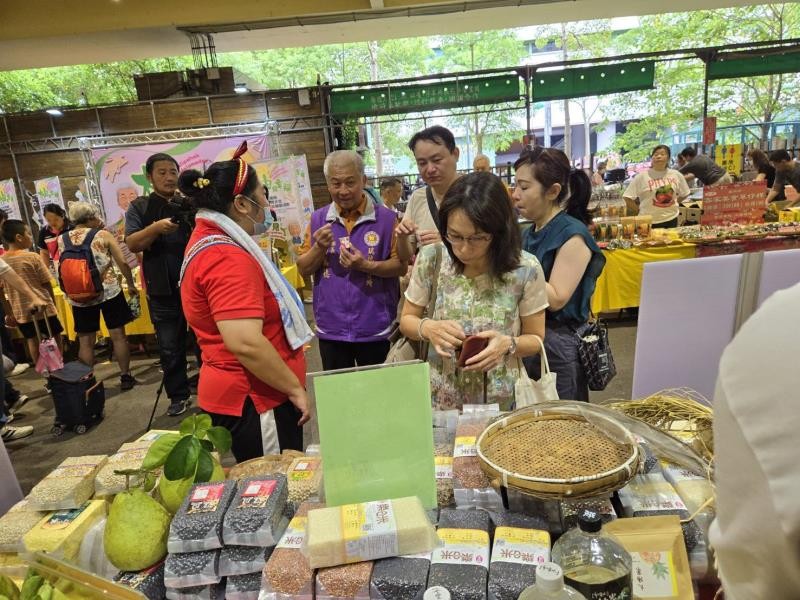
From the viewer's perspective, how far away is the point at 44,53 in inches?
263

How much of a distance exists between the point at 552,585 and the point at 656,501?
15.5 inches

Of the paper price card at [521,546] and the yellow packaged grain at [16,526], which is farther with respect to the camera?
the yellow packaged grain at [16,526]

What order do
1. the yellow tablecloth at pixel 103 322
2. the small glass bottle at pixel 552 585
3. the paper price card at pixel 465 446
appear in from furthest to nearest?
the yellow tablecloth at pixel 103 322, the paper price card at pixel 465 446, the small glass bottle at pixel 552 585

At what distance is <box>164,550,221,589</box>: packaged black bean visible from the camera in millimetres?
844

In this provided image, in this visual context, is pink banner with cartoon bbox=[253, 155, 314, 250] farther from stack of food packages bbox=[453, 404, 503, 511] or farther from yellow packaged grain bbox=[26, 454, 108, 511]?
stack of food packages bbox=[453, 404, 503, 511]

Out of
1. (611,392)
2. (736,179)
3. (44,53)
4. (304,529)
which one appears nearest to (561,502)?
(304,529)

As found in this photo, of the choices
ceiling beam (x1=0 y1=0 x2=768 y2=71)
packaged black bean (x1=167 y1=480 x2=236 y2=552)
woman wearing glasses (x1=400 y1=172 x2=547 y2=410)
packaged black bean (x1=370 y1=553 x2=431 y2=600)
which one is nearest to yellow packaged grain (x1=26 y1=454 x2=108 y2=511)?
packaged black bean (x1=167 y1=480 x2=236 y2=552)

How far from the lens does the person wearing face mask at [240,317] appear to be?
1493 mm

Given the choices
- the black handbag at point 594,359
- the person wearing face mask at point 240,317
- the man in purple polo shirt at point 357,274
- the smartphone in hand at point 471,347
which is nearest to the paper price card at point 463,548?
the smartphone in hand at point 471,347

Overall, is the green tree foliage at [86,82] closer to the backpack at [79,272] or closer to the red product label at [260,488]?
the backpack at [79,272]

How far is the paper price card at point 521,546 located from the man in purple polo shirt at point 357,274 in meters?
1.59

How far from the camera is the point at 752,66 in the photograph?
8.09 meters

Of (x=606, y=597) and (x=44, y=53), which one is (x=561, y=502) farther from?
(x=44, y=53)

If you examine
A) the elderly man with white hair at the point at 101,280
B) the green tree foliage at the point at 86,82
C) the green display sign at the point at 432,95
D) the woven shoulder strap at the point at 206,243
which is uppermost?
the green tree foliage at the point at 86,82
